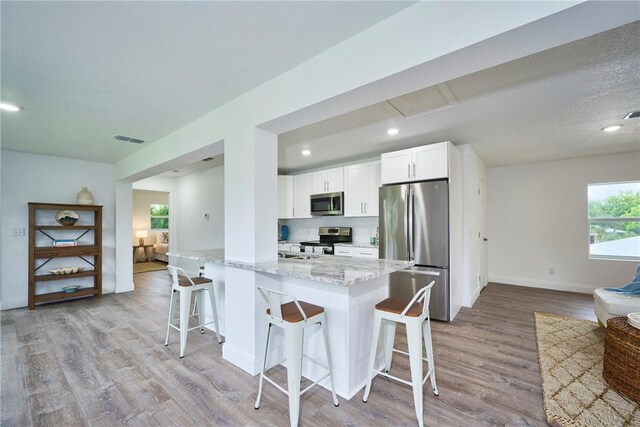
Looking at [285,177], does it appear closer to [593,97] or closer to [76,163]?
[76,163]

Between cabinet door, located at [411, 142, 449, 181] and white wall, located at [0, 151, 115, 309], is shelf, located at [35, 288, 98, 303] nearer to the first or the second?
white wall, located at [0, 151, 115, 309]

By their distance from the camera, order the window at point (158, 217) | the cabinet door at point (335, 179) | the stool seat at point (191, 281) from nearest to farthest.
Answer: the stool seat at point (191, 281)
the cabinet door at point (335, 179)
the window at point (158, 217)

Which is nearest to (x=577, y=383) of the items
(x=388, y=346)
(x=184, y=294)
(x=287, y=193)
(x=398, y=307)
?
(x=388, y=346)

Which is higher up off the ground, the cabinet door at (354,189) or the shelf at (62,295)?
the cabinet door at (354,189)

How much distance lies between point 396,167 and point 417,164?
30 cm

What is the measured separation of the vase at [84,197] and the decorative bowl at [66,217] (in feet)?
0.68

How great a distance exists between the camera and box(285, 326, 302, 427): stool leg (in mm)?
1704

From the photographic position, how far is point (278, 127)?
239 cm

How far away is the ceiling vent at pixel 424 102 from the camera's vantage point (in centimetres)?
235

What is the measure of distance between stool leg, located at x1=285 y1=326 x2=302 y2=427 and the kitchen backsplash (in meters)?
3.36

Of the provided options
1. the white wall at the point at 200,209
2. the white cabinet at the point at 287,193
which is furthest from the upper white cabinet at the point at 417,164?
the white wall at the point at 200,209

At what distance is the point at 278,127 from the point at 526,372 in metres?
2.94

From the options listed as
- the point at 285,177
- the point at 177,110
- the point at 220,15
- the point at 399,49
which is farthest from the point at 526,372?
the point at 285,177

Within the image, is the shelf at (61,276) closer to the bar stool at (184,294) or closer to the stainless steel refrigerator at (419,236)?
the bar stool at (184,294)
